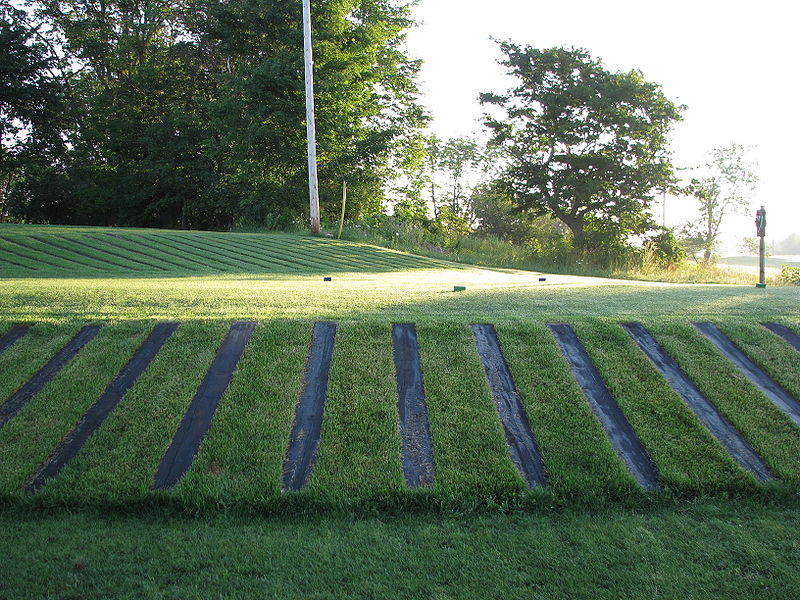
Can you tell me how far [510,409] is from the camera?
11.0ft

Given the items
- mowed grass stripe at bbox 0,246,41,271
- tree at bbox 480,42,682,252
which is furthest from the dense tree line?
mowed grass stripe at bbox 0,246,41,271

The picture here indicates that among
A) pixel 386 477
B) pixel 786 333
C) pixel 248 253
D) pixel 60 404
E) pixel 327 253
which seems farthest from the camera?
pixel 327 253

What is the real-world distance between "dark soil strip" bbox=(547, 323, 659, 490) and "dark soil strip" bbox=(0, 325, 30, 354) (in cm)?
367

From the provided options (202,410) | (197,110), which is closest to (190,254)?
(202,410)

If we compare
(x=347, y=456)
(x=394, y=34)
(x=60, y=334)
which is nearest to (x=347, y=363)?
(x=347, y=456)

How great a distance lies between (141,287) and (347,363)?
3.57 m

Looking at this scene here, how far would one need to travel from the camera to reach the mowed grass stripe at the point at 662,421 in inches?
114

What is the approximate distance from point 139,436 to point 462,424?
1707mm

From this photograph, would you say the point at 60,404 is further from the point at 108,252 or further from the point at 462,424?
the point at 108,252

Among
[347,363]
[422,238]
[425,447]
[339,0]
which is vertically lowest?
[425,447]

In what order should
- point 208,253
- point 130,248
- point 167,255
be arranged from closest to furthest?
point 167,255, point 130,248, point 208,253

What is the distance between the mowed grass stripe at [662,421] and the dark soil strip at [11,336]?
384 cm

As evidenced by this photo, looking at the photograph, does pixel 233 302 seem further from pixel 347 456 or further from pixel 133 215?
pixel 133 215

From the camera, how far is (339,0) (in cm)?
2098
